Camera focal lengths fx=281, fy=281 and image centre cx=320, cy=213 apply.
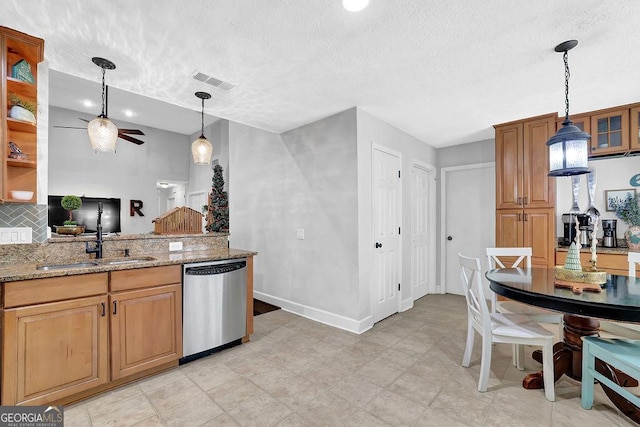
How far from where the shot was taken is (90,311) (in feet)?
6.51

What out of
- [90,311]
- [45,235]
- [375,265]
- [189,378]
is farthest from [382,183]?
[45,235]

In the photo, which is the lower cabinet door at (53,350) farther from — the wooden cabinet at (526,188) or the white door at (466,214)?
the white door at (466,214)

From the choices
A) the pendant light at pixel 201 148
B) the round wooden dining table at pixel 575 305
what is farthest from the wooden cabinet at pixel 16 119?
the round wooden dining table at pixel 575 305

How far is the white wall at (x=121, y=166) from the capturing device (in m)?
5.59

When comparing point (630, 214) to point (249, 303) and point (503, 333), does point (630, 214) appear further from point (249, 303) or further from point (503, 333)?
point (249, 303)

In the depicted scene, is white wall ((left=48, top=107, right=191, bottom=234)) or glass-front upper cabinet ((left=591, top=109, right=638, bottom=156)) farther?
white wall ((left=48, top=107, right=191, bottom=234))

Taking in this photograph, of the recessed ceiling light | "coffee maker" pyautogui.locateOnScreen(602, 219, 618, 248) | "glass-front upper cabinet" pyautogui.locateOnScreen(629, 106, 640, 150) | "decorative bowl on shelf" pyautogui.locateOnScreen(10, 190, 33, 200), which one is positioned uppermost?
the recessed ceiling light

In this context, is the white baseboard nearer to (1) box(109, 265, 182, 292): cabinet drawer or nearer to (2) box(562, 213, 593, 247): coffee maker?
(1) box(109, 265, 182, 292): cabinet drawer

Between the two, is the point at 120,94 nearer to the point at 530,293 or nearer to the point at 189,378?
the point at 189,378

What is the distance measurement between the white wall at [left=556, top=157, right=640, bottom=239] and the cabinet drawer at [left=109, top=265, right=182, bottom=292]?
4486 millimetres

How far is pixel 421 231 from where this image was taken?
15.1 ft

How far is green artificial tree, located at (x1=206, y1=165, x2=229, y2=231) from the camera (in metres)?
5.44

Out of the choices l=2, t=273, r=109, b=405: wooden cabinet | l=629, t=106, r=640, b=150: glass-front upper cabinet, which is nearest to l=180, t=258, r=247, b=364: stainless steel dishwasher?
l=2, t=273, r=109, b=405: wooden cabinet

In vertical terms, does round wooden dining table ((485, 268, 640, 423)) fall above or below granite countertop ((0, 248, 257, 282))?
below
